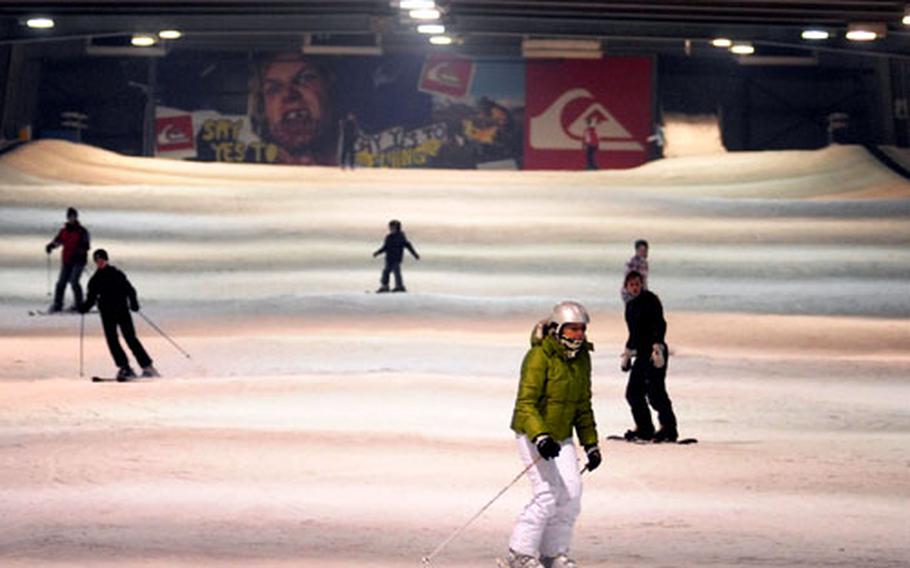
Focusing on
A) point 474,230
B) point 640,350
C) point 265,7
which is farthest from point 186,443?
point 474,230

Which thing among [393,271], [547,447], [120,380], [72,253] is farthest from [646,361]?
[393,271]

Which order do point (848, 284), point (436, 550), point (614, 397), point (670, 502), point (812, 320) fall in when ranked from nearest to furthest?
point (436, 550) < point (670, 502) < point (614, 397) < point (812, 320) < point (848, 284)

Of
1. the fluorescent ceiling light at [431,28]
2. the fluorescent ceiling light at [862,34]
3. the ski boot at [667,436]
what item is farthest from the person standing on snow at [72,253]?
the ski boot at [667,436]

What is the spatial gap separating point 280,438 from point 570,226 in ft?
82.4

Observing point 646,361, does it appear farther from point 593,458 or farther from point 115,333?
point 115,333

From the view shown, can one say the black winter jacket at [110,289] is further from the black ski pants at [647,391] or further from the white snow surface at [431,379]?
the black ski pants at [647,391]

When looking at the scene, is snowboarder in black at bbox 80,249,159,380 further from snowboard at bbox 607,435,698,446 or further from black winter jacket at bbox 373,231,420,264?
black winter jacket at bbox 373,231,420,264

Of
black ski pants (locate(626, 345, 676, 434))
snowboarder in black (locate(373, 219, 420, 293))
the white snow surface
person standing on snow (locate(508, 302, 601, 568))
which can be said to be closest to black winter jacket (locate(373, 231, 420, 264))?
snowboarder in black (locate(373, 219, 420, 293))

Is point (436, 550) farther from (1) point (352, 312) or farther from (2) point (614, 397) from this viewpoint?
(1) point (352, 312)

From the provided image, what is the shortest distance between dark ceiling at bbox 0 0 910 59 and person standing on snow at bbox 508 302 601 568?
13977 mm

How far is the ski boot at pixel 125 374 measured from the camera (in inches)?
970

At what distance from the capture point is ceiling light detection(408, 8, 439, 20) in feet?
88.8

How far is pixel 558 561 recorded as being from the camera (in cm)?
1262

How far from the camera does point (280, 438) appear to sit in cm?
1934
